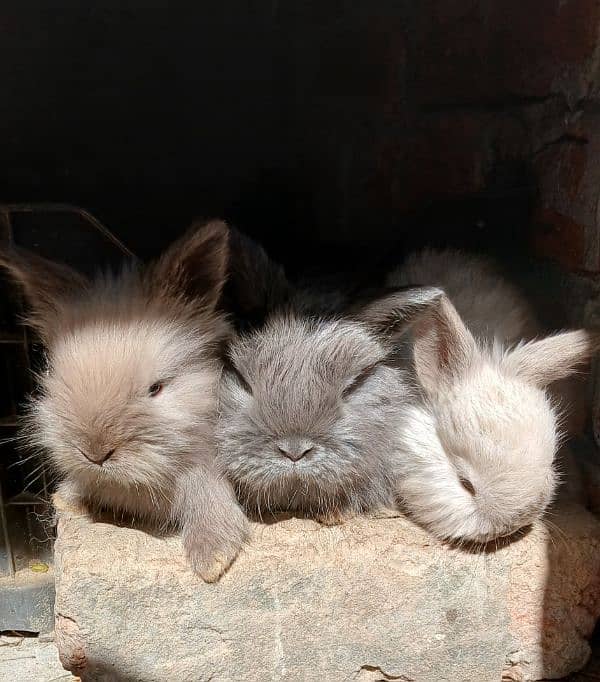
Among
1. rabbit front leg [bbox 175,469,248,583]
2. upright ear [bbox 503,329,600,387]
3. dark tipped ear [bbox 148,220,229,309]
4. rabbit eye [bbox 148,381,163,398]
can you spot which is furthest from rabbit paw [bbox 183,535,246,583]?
upright ear [bbox 503,329,600,387]

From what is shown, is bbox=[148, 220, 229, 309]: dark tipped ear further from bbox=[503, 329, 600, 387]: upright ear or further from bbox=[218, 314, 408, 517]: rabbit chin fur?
bbox=[503, 329, 600, 387]: upright ear

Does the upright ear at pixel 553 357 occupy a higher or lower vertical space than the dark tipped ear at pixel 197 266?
lower

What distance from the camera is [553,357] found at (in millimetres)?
2312

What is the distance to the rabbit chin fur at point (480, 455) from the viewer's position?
2.12m

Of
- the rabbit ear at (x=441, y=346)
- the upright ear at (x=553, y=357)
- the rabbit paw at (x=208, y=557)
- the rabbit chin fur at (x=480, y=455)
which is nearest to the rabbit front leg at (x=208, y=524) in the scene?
the rabbit paw at (x=208, y=557)

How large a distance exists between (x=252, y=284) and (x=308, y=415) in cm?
45

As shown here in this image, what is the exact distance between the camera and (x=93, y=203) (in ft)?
14.2

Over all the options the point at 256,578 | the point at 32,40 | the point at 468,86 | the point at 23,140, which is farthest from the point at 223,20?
the point at 256,578

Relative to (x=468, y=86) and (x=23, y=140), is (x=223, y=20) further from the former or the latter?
(x=468, y=86)

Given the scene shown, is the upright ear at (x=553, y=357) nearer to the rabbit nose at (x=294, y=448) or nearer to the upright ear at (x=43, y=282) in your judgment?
the rabbit nose at (x=294, y=448)

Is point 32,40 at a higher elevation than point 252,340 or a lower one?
higher

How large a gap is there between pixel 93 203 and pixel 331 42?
5.22 ft

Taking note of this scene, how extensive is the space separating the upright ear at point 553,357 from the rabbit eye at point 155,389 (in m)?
1.06

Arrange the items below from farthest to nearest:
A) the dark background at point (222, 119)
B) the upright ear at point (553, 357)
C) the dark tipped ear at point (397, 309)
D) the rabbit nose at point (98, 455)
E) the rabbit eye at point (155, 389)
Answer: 1. the dark background at point (222, 119)
2. the upright ear at point (553, 357)
3. the dark tipped ear at point (397, 309)
4. the rabbit eye at point (155, 389)
5. the rabbit nose at point (98, 455)
